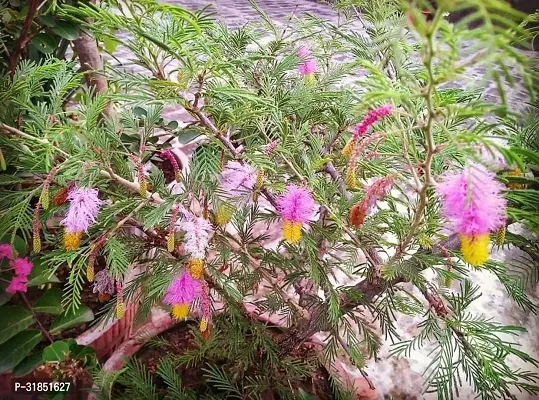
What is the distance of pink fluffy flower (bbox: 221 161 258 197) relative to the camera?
460 millimetres

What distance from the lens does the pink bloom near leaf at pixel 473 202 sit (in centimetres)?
31

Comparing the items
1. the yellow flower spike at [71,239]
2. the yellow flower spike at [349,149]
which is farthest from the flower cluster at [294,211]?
the yellow flower spike at [71,239]

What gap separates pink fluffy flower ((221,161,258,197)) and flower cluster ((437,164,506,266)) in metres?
0.20

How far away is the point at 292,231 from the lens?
0.44 meters

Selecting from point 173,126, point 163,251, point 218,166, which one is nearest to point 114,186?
point 163,251

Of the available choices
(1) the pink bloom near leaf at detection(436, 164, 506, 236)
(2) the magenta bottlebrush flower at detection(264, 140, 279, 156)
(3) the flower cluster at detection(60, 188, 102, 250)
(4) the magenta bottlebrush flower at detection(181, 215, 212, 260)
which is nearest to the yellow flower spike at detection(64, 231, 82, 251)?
(3) the flower cluster at detection(60, 188, 102, 250)

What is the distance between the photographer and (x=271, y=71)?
0.56 m

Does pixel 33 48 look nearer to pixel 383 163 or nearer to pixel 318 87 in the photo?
pixel 318 87

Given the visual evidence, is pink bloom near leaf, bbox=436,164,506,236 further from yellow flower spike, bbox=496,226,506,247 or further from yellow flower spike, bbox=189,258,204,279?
yellow flower spike, bbox=189,258,204,279

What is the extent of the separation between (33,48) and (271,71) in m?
0.58

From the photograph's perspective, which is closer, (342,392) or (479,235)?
(479,235)

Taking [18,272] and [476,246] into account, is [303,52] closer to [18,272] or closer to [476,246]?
[476,246]

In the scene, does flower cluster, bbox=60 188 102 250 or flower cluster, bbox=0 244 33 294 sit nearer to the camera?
flower cluster, bbox=60 188 102 250

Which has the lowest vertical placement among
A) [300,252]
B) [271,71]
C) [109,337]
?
[109,337]
